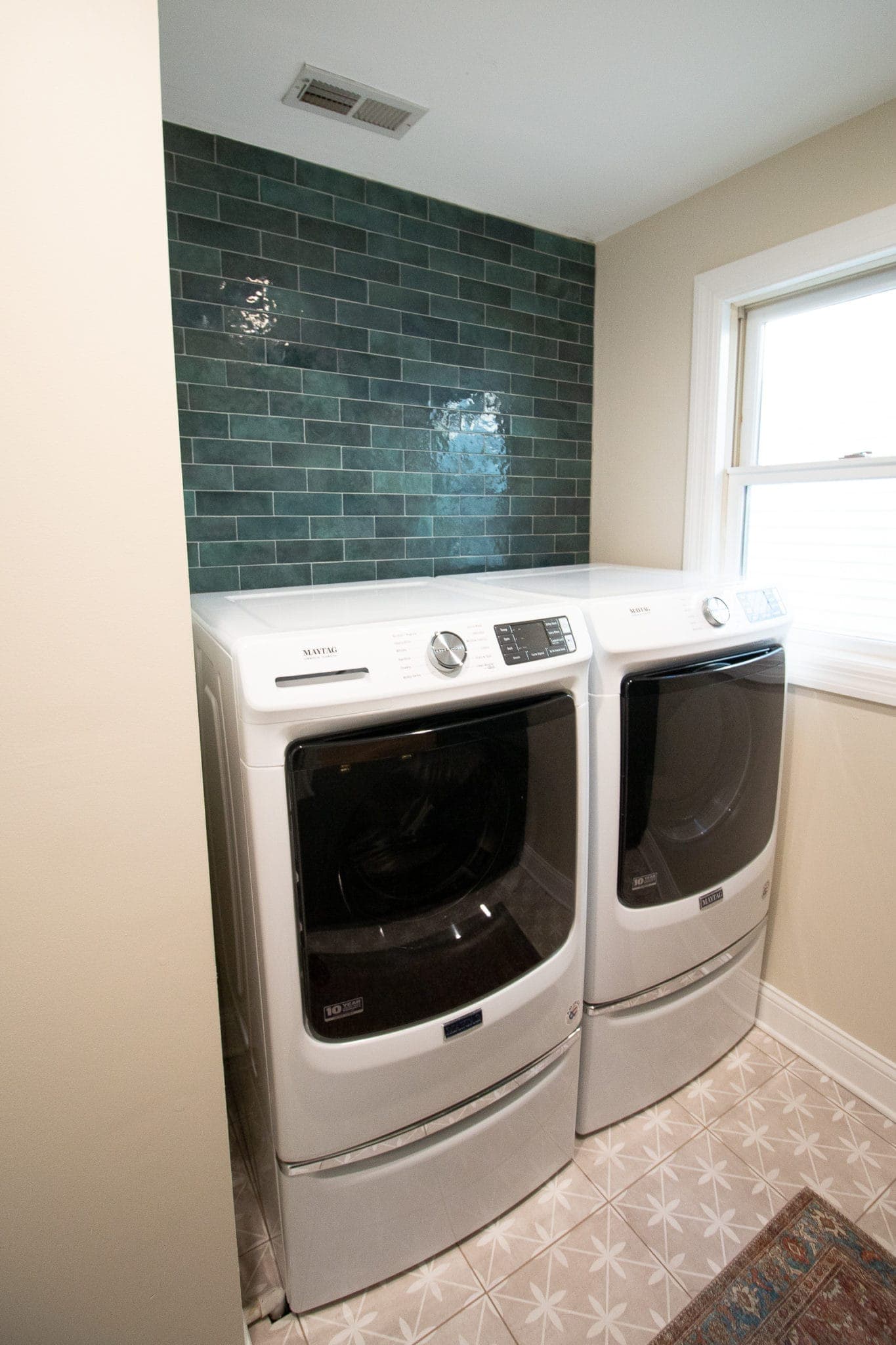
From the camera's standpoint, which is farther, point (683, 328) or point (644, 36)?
point (683, 328)

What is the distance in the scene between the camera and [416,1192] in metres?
1.28

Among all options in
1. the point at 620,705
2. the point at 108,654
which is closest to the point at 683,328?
the point at 620,705

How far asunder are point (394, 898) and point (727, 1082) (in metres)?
1.26

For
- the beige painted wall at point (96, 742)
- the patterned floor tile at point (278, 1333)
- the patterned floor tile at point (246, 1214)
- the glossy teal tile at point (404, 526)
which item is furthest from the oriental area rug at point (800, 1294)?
the glossy teal tile at point (404, 526)

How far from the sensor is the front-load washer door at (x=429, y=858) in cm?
106

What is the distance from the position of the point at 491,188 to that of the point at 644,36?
2.22ft

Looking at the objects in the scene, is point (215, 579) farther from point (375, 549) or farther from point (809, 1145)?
point (809, 1145)

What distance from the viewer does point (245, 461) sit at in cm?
182

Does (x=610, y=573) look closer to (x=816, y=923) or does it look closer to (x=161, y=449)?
(x=816, y=923)

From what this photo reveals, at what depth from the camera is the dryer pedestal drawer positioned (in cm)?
156

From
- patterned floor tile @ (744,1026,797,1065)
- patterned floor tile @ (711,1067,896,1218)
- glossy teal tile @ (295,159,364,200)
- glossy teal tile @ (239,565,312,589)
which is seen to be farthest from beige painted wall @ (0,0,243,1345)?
patterned floor tile @ (744,1026,797,1065)

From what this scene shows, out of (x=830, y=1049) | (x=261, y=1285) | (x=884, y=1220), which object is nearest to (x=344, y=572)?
(x=261, y=1285)

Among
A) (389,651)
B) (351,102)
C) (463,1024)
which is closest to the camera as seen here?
(389,651)

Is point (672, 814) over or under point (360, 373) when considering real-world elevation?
under
